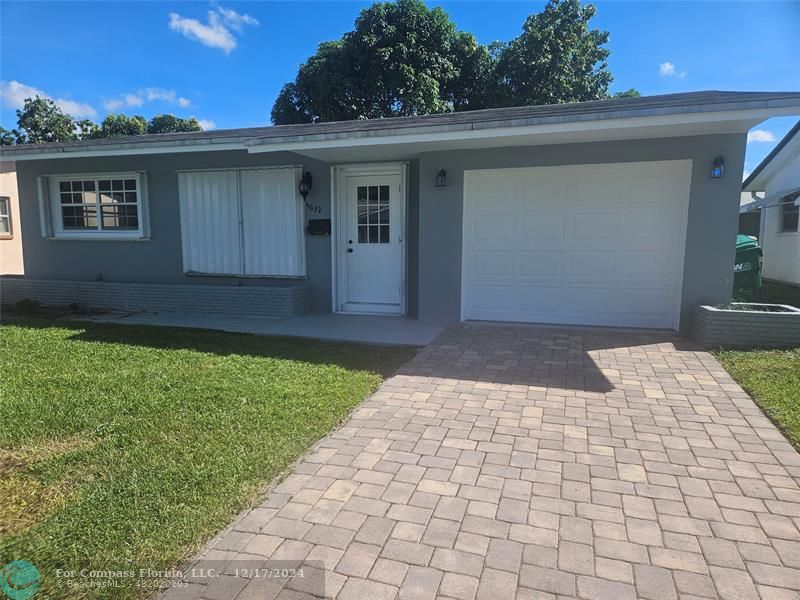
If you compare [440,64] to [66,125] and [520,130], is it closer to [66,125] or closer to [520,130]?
[520,130]

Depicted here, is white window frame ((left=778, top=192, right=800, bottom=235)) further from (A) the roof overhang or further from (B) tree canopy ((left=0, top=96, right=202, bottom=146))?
(B) tree canopy ((left=0, top=96, right=202, bottom=146))

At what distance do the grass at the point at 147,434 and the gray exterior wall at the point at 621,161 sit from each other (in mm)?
2063

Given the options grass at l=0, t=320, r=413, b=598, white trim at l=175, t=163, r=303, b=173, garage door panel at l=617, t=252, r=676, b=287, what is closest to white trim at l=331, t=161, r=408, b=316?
white trim at l=175, t=163, r=303, b=173

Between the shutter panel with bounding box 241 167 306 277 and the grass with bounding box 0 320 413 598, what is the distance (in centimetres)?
254

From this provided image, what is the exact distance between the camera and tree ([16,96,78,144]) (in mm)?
31781

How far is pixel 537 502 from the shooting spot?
263 centimetres

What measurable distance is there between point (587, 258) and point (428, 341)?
8.97 ft

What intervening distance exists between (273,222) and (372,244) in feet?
5.91

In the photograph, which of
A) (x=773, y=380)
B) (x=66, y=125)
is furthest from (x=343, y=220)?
(x=66, y=125)

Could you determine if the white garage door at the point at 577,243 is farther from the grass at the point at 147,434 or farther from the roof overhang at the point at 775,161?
the roof overhang at the point at 775,161

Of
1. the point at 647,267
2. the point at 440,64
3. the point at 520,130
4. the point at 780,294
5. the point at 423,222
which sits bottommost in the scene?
the point at 780,294

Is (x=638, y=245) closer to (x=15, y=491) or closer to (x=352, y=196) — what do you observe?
(x=352, y=196)

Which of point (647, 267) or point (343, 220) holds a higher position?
point (343, 220)

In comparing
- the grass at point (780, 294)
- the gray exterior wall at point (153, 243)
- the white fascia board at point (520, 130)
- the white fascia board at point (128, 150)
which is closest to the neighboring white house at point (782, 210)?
the grass at point (780, 294)
